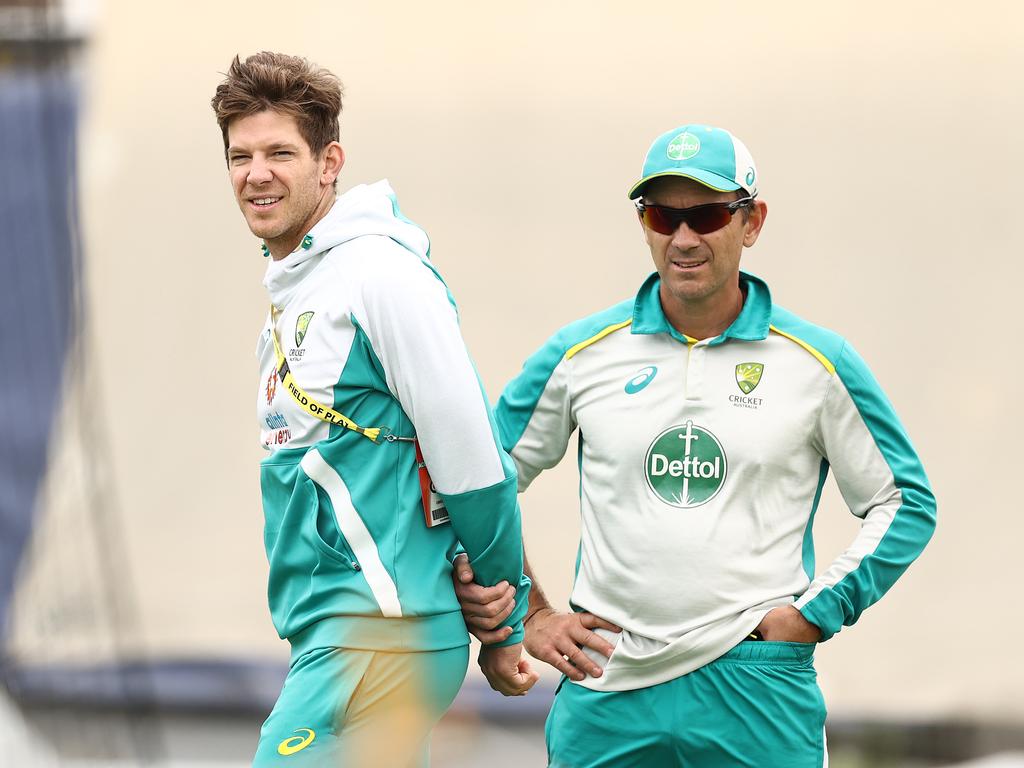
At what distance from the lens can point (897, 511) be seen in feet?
8.09

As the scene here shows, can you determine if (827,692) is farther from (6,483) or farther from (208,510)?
(6,483)

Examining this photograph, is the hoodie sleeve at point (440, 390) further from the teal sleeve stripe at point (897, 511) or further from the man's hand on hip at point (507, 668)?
the teal sleeve stripe at point (897, 511)

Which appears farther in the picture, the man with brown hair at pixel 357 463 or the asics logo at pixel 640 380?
the asics logo at pixel 640 380

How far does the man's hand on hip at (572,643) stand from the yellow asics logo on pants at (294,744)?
22.7 inches

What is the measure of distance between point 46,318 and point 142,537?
32.8 inches

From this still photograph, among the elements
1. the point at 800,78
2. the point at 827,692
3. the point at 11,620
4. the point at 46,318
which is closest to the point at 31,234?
the point at 46,318

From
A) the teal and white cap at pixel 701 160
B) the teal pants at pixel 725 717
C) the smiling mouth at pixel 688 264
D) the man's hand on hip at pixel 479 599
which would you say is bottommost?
the teal pants at pixel 725 717

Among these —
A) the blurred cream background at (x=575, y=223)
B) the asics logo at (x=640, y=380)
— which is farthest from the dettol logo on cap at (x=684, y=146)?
the blurred cream background at (x=575, y=223)

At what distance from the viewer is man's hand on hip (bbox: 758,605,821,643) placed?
2.43 metres

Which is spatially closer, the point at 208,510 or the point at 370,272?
the point at 370,272

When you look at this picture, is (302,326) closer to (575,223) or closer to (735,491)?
(735,491)

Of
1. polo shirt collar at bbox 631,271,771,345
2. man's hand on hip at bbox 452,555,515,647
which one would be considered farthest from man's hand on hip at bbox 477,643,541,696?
polo shirt collar at bbox 631,271,771,345

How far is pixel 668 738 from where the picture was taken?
2432 millimetres

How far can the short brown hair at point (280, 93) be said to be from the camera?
222cm
